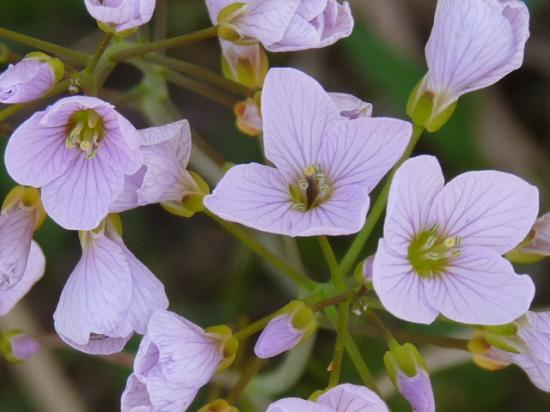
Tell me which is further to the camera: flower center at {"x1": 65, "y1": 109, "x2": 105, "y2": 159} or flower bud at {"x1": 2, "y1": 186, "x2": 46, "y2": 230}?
flower bud at {"x1": 2, "y1": 186, "x2": 46, "y2": 230}

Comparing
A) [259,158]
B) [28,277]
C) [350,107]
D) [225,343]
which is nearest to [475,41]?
[350,107]

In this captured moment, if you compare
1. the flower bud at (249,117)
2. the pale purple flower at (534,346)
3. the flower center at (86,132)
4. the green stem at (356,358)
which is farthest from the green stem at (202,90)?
the pale purple flower at (534,346)

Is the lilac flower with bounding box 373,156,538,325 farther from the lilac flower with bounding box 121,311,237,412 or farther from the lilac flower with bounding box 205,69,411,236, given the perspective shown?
the lilac flower with bounding box 121,311,237,412

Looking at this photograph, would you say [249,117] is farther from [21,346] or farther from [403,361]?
[21,346]

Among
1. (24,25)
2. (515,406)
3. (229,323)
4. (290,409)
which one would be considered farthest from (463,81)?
(24,25)

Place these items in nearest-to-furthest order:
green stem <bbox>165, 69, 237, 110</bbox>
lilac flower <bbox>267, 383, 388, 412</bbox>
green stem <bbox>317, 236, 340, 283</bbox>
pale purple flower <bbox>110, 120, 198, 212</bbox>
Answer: lilac flower <bbox>267, 383, 388, 412</bbox> → pale purple flower <bbox>110, 120, 198, 212</bbox> → green stem <bbox>317, 236, 340, 283</bbox> → green stem <bbox>165, 69, 237, 110</bbox>

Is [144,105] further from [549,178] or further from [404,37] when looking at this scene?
[549,178]

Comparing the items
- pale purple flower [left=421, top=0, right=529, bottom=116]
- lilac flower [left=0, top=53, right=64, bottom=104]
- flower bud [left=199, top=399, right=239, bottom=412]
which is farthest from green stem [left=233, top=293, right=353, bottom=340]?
lilac flower [left=0, top=53, right=64, bottom=104]
